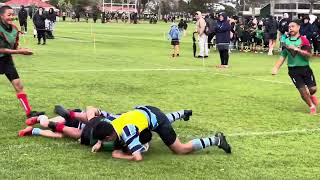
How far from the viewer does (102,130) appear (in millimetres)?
6586

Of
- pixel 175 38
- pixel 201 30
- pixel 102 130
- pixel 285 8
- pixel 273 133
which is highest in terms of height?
pixel 285 8

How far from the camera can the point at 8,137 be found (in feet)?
25.9

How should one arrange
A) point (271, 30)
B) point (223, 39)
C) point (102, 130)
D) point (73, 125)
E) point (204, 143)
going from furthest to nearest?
1. point (271, 30)
2. point (223, 39)
3. point (73, 125)
4. point (204, 143)
5. point (102, 130)

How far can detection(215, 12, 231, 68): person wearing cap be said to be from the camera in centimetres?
1959

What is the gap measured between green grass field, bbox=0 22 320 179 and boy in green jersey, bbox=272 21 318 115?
394mm

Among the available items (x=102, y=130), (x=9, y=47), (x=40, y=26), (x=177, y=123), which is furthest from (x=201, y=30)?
(x=102, y=130)

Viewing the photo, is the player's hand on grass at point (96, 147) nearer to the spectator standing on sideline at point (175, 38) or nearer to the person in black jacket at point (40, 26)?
the spectator standing on sideline at point (175, 38)

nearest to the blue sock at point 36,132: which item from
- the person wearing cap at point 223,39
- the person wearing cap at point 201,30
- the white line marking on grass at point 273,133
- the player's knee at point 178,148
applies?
the player's knee at point 178,148

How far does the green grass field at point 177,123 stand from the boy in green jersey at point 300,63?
0.39 meters

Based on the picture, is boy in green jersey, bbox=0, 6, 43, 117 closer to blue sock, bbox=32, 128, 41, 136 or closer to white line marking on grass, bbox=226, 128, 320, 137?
blue sock, bbox=32, 128, 41, 136

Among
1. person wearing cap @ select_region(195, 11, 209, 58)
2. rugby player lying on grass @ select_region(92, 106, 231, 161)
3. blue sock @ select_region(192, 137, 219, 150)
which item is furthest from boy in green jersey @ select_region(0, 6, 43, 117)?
person wearing cap @ select_region(195, 11, 209, 58)

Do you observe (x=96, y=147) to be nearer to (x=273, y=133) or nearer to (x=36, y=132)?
(x=36, y=132)

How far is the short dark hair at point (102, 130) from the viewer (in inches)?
256

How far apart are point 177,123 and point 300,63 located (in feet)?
9.48
